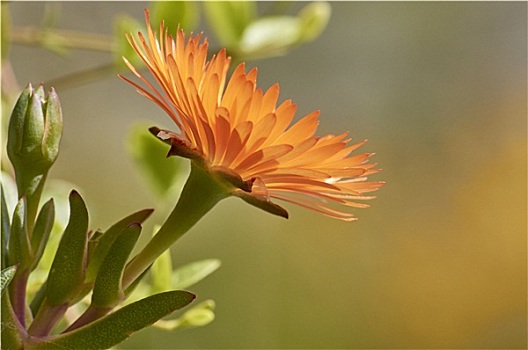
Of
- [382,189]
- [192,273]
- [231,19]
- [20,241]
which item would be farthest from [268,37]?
[382,189]

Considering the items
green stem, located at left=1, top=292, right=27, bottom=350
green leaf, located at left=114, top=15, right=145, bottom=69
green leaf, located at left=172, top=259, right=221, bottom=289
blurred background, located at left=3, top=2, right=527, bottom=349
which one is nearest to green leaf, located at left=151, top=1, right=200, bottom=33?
green leaf, located at left=114, top=15, right=145, bottom=69

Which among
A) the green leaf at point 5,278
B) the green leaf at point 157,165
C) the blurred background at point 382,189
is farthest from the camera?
the blurred background at point 382,189

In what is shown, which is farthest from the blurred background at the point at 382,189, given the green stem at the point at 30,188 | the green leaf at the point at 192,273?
the green stem at the point at 30,188

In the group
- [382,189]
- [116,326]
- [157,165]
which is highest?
[382,189]

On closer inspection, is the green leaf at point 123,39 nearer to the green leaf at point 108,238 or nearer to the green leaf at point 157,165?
the green leaf at point 157,165

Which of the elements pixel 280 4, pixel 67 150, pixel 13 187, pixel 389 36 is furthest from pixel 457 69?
pixel 13 187

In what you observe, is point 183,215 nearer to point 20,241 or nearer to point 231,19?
point 20,241
